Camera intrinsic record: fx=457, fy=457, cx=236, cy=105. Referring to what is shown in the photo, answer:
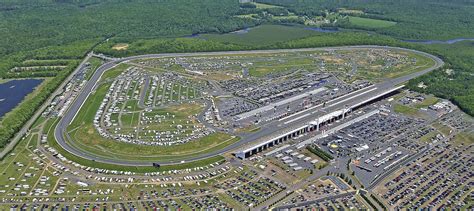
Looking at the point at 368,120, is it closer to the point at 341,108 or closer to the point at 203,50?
the point at 341,108

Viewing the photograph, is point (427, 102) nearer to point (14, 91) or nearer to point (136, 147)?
point (136, 147)

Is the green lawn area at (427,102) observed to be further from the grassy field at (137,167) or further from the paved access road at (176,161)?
the grassy field at (137,167)

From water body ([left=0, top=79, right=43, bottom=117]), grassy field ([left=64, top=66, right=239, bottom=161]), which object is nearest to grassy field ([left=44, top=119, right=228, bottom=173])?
grassy field ([left=64, top=66, right=239, bottom=161])

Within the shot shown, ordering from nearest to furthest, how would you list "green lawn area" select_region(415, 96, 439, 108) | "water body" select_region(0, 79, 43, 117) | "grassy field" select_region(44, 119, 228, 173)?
"grassy field" select_region(44, 119, 228, 173), "water body" select_region(0, 79, 43, 117), "green lawn area" select_region(415, 96, 439, 108)

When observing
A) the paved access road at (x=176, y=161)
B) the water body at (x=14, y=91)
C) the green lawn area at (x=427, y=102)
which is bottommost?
the green lawn area at (x=427, y=102)

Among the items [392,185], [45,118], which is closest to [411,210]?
[392,185]

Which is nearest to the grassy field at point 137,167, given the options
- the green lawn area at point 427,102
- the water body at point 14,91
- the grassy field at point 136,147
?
the grassy field at point 136,147

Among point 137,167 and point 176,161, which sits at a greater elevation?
point 137,167

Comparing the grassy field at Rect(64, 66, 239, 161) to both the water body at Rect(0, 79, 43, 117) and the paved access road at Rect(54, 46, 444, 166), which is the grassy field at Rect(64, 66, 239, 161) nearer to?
the paved access road at Rect(54, 46, 444, 166)

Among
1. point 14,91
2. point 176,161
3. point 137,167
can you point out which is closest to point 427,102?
point 176,161
